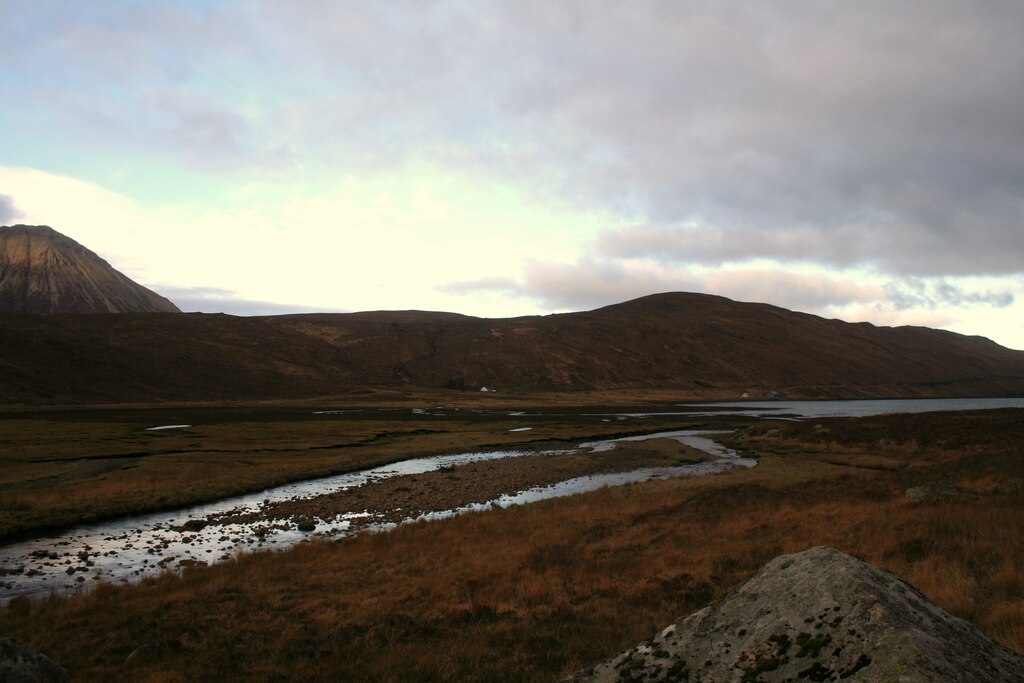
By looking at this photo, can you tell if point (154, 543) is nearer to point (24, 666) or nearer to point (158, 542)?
point (158, 542)

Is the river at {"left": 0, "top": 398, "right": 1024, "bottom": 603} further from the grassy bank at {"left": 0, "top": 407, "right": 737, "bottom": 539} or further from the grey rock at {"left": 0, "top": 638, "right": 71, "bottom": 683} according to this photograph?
the grey rock at {"left": 0, "top": 638, "right": 71, "bottom": 683}

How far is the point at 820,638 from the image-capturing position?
5.36 m

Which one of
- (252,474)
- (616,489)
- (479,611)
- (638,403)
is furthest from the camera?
(638,403)

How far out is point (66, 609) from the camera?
1561 cm

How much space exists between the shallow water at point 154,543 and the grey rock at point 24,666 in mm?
9808

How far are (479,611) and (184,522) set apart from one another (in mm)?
22457

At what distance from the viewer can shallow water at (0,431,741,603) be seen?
2036 cm

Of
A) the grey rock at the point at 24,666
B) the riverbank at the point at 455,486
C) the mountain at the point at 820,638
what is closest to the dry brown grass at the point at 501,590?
the grey rock at the point at 24,666

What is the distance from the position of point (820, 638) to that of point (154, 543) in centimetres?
2767

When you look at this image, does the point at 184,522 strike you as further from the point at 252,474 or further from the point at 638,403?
the point at 638,403

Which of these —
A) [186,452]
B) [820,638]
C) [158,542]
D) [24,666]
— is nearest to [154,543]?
[158,542]

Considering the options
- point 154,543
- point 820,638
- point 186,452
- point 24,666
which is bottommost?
point 186,452

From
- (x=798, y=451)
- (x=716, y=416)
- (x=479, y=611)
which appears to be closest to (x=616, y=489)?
(x=479, y=611)

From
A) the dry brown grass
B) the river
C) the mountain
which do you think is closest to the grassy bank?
the river
